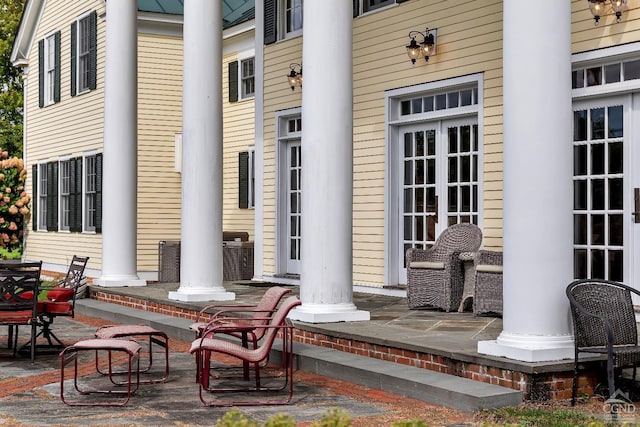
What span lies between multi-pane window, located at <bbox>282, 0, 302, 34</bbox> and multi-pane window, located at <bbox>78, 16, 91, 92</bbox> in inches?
273

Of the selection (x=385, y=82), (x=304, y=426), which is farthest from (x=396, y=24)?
(x=304, y=426)

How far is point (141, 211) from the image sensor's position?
727 inches

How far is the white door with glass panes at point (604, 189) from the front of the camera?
8.86 m

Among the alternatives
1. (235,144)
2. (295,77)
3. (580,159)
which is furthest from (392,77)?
(235,144)

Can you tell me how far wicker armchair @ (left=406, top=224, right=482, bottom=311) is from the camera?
9781 millimetres

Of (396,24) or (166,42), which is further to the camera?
(166,42)

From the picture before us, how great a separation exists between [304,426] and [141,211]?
1314 cm

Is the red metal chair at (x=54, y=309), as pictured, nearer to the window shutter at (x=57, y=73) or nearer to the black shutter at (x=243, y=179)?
the black shutter at (x=243, y=179)

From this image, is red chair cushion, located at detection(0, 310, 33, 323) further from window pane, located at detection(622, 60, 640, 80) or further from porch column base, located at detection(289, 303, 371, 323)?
window pane, located at detection(622, 60, 640, 80)

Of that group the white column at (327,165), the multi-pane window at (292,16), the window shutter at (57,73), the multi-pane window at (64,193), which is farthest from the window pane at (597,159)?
the window shutter at (57,73)

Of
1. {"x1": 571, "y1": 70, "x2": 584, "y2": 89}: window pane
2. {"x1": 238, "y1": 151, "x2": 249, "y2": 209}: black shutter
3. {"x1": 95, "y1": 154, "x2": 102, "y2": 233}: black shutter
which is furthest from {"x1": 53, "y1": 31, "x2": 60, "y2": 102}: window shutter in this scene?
{"x1": 571, "y1": 70, "x2": 584, "y2": 89}: window pane

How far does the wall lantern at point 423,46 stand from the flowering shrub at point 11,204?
1428 cm

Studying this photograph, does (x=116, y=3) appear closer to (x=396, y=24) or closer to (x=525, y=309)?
(x=396, y=24)

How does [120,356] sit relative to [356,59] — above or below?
below
